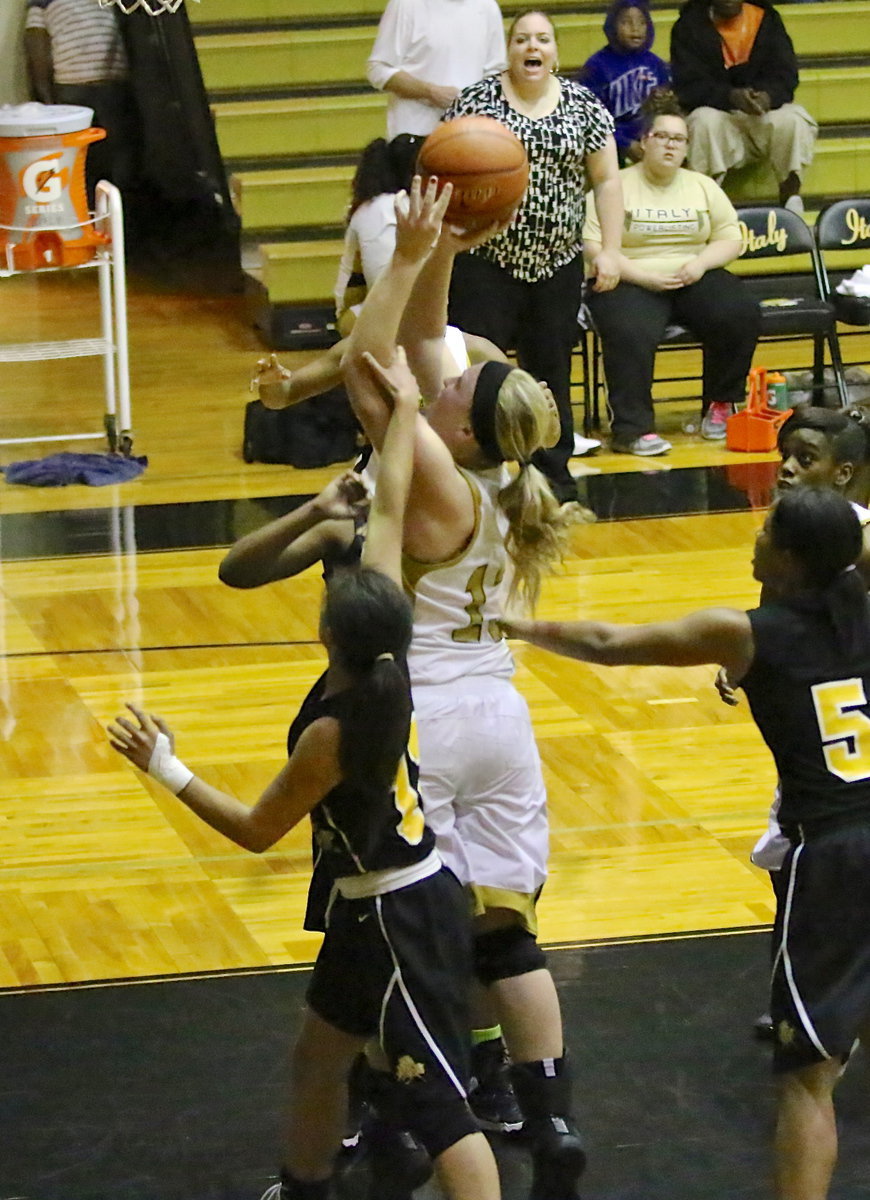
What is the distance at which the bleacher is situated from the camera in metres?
10.2

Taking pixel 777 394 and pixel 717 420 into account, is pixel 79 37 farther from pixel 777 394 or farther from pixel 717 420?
pixel 777 394

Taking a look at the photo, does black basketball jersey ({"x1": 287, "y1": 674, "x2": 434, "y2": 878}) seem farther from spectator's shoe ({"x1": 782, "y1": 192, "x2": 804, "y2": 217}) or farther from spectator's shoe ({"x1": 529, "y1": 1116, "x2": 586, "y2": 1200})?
spectator's shoe ({"x1": 782, "y1": 192, "x2": 804, "y2": 217})

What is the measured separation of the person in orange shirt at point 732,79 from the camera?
921cm

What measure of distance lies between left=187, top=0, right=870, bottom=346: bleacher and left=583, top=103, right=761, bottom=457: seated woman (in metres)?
1.86

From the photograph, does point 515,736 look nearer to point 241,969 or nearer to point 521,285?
point 241,969

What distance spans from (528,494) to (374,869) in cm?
67

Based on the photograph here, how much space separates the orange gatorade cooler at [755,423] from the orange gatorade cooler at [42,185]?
9.35 feet

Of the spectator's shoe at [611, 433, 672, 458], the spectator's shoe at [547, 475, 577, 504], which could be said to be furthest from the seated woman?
the spectator's shoe at [547, 475, 577, 504]

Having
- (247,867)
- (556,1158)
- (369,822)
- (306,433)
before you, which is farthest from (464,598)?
(306,433)

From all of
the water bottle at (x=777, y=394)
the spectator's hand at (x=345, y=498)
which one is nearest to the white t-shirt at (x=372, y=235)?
the water bottle at (x=777, y=394)

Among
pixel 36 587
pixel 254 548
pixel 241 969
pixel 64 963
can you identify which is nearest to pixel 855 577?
pixel 254 548

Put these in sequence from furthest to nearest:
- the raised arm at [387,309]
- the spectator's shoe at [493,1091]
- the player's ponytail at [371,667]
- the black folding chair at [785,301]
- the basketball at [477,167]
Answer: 1. the black folding chair at [785,301]
2. the basketball at [477,167]
3. the spectator's shoe at [493,1091]
4. the raised arm at [387,309]
5. the player's ponytail at [371,667]

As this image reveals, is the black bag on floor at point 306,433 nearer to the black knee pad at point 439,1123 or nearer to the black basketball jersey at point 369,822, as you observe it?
the black basketball jersey at point 369,822

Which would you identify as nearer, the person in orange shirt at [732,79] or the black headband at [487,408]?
the black headband at [487,408]
